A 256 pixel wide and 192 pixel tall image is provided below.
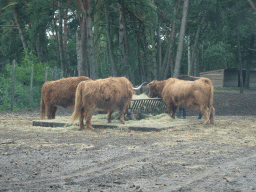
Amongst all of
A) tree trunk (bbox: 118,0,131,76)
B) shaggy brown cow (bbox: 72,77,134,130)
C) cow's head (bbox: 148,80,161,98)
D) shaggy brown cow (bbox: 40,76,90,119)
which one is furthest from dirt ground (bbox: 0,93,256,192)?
tree trunk (bbox: 118,0,131,76)

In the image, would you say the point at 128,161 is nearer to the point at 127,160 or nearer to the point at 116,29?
the point at 127,160

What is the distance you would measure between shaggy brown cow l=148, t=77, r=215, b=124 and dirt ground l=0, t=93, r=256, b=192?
131 centimetres

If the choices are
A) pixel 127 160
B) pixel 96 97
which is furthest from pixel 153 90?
pixel 127 160

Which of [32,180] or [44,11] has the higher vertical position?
[44,11]

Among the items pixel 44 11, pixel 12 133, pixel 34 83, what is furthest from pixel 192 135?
pixel 44 11

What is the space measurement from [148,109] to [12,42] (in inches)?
787

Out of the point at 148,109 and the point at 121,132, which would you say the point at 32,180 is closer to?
the point at 121,132

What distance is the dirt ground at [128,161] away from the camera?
4129 mm

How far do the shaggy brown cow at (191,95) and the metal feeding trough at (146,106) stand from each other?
588 mm

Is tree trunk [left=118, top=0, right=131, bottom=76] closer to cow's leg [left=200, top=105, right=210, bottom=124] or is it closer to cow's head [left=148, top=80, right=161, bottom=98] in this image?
cow's head [left=148, top=80, right=161, bottom=98]

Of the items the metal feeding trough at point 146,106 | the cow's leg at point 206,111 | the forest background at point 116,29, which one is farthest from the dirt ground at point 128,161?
the forest background at point 116,29

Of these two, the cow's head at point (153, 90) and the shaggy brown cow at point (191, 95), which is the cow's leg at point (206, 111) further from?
the cow's head at point (153, 90)

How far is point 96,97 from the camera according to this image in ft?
29.0

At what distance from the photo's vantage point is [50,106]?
10.6 m
